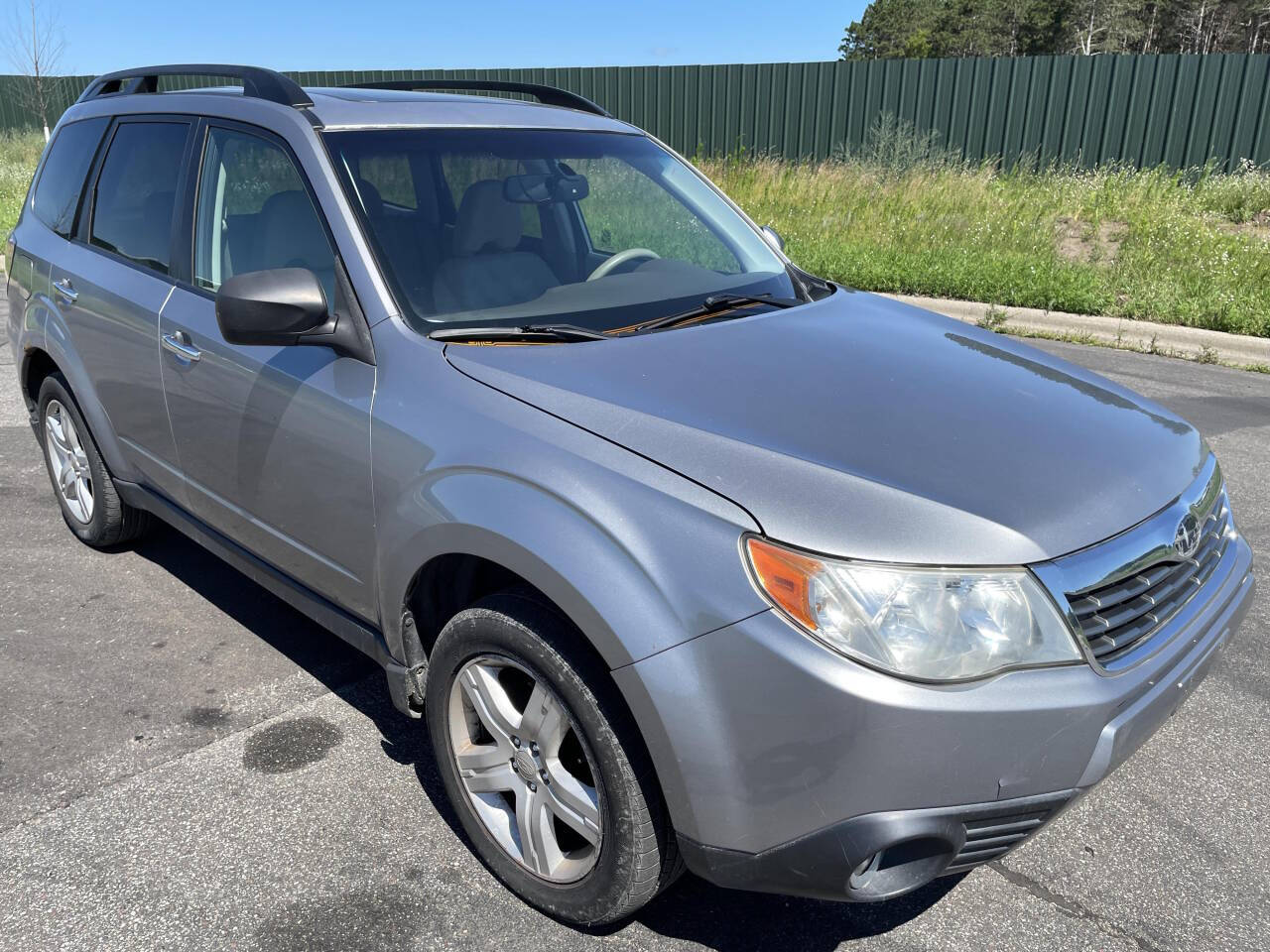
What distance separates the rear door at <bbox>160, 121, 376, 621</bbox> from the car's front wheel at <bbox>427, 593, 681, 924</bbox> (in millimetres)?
444

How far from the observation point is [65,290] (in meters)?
4.00

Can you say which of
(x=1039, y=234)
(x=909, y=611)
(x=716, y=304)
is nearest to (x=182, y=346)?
(x=716, y=304)

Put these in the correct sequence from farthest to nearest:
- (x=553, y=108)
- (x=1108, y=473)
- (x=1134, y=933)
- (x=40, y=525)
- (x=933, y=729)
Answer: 1. (x=40, y=525)
2. (x=553, y=108)
3. (x=1134, y=933)
4. (x=1108, y=473)
5. (x=933, y=729)

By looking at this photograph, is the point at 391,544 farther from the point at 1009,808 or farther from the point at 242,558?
the point at 1009,808

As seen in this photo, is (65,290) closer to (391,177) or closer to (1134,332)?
(391,177)

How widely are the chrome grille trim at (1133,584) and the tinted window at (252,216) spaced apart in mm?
1974

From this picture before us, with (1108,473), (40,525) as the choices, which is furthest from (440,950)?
(40,525)

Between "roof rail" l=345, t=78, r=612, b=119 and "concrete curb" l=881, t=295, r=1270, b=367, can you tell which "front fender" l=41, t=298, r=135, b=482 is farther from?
"concrete curb" l=881, t=295, r=1270, b=367

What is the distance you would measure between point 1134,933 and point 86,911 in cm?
248

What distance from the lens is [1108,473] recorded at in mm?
2264

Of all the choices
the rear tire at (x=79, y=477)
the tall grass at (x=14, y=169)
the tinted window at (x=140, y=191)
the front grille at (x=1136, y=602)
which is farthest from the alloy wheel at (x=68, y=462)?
the tall grass at (x=14, y=169)

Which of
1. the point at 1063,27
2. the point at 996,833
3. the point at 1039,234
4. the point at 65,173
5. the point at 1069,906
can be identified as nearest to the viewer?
the point at 996,833

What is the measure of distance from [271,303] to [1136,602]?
210 centimetres

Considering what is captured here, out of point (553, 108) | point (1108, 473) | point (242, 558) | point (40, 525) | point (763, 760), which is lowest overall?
point (40, 525)
